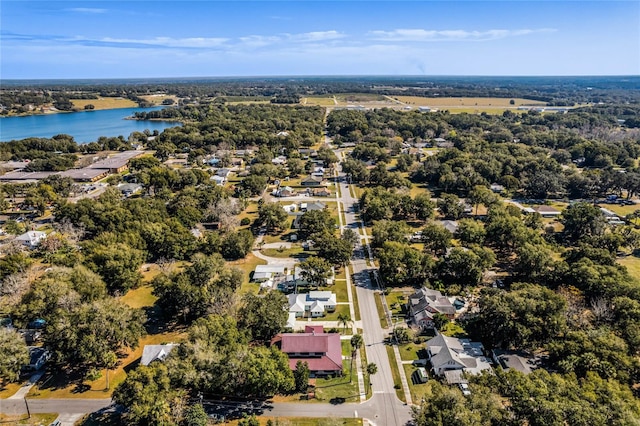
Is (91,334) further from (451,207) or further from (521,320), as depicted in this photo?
(451,207)

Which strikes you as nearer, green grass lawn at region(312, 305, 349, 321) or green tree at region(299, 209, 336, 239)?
green grass lawn at region(312, 305, 349, 321)

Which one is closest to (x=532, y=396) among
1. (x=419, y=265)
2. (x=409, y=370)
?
(x=409, y=370)

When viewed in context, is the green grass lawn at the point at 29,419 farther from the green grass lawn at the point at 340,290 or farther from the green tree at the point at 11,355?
the green grass lawn at the point at 340,290

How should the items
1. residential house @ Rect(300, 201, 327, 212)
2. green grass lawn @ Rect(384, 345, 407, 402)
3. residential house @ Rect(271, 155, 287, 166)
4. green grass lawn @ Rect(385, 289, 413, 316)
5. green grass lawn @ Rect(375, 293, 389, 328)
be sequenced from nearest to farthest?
green grass lawn @ Rect(384, 345, 407, 402), green grass lawn @ Rect(375, 293, 389, 328), green grass lawn @ Rect(385, 289, 413, 316), residential house @ Rect(300, 201, 327, 212), residential house @ Rect(271, 155, 287, 166)

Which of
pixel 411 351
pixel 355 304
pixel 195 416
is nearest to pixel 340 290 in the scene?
pixel 355 304

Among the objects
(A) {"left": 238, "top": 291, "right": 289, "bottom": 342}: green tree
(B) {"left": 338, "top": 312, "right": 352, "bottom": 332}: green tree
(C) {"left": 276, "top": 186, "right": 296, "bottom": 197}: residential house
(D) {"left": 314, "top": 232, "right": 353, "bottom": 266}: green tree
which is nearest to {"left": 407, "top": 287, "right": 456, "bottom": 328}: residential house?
(B) {"left": 338, "top": 312, "right": 352, "bottom": 332}: green tree

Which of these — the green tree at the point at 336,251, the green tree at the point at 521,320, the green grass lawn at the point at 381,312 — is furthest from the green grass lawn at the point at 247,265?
the green tree at the point at 521,320

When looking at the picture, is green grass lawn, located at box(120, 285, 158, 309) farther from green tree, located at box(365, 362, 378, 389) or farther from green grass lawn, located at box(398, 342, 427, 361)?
green grass lawn, located at box(398, 342, 427, 361)
